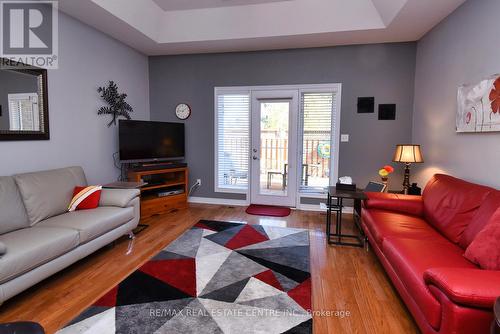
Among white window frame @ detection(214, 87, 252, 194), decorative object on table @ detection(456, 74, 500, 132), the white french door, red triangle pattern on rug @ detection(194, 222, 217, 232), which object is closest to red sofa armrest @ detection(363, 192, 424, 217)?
decorative object on table @ detection(456, 74, 500, 132)

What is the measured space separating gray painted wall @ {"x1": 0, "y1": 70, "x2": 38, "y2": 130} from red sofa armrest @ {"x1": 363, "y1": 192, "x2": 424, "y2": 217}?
381 cm

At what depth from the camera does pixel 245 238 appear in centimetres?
324

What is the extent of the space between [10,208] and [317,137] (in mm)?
3909

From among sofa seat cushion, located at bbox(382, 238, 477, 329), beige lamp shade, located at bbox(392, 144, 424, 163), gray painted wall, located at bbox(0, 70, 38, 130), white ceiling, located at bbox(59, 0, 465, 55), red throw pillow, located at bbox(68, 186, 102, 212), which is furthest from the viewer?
beige lamp shade, located at bbox(392, 144, 424, 163)

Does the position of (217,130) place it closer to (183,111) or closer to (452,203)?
(183,111)

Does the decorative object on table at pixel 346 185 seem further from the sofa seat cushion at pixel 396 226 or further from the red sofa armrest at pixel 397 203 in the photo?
the sofa seat cushion at pixel 396 226

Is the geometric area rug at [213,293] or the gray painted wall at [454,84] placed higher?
the gray painted wall at [454,84]

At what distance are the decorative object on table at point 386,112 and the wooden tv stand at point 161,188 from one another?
3281 mm

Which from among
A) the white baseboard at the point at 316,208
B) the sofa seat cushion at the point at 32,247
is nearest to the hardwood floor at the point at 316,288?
the sofa seat cushion at the point at 32,247

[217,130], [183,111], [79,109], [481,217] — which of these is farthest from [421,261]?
[183,111]

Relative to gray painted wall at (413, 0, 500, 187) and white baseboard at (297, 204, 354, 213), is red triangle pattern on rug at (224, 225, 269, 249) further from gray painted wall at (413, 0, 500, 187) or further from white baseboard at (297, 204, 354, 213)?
gray painted wall at (413, 0, 500, 187)

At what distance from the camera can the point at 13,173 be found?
8.59 feet

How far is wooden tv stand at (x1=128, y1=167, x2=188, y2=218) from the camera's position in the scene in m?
3.99

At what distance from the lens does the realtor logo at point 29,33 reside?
256 centimetres
